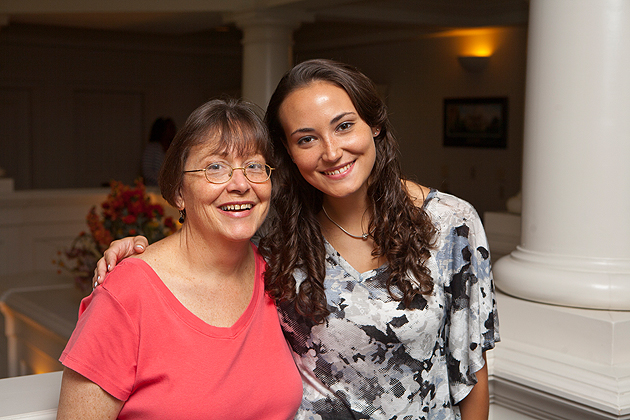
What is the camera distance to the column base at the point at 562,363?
69.2 inches

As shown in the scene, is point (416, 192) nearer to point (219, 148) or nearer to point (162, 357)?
point (219, 148)

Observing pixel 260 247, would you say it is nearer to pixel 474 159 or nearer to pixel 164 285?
pixel 164 285

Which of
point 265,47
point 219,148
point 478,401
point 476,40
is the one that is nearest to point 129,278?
point 219,148

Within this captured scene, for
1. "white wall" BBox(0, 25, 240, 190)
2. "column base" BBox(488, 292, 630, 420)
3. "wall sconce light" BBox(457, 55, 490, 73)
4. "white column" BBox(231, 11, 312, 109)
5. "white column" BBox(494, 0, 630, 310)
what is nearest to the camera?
"column base" BBox(488, 292, 630, 420)

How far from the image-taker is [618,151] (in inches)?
75.6

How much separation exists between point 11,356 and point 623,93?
4.29 meters

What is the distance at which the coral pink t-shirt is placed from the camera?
129 cm

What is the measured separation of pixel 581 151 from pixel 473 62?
220 inches

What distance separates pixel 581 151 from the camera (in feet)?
6.40

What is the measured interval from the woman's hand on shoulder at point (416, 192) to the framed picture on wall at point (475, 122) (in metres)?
5.58

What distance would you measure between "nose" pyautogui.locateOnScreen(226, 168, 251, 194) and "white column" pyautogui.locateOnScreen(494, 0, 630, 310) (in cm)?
109

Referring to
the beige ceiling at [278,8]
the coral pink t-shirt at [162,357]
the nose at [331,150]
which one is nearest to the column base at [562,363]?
the coral pink t-shirt at [162,357]

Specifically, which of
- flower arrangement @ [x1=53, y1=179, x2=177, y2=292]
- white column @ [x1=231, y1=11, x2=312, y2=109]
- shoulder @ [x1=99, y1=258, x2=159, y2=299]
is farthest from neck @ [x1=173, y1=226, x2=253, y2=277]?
white column @ [x1=231, y1=11, x2=312, y2=109]

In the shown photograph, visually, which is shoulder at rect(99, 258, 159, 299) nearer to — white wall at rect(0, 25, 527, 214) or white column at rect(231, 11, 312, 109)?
white column at rect(231, 11, 312, 109)
